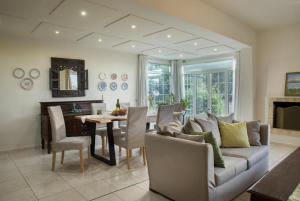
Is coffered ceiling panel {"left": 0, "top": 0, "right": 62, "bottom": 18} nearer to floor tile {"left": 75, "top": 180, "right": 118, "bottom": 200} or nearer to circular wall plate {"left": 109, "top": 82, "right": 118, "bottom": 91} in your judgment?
floor tile {"left": 75, "top": 180, "right": 118, "bottom": 200}

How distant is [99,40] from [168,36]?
5.43ft

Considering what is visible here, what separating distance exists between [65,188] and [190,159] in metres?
1.78

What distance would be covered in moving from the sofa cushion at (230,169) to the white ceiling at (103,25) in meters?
2.35

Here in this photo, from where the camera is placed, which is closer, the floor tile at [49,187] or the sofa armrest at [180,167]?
the sofa armrest at [180,167]

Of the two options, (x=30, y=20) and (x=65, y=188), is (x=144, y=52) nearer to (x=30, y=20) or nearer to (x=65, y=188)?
(x=30, y=20)

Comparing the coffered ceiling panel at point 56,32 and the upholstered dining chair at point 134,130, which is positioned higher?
the coffered ceiling panel at point 56,32

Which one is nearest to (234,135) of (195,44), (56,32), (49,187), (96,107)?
(49,187)

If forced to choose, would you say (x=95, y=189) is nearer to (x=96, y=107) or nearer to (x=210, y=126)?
(x=210, y=126)

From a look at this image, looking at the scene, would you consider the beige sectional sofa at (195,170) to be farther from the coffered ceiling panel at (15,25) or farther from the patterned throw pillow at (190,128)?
the coffered ceiling panel at (15,25)

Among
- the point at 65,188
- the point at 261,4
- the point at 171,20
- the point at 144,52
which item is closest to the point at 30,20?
the point at 171,20

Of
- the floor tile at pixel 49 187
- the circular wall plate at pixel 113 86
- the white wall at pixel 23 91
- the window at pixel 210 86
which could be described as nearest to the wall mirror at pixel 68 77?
the white wall at pixel 23 91

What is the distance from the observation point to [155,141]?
2.56 m

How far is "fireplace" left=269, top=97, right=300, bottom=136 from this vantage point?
5.12 m

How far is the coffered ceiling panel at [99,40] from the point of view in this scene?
473 cm
